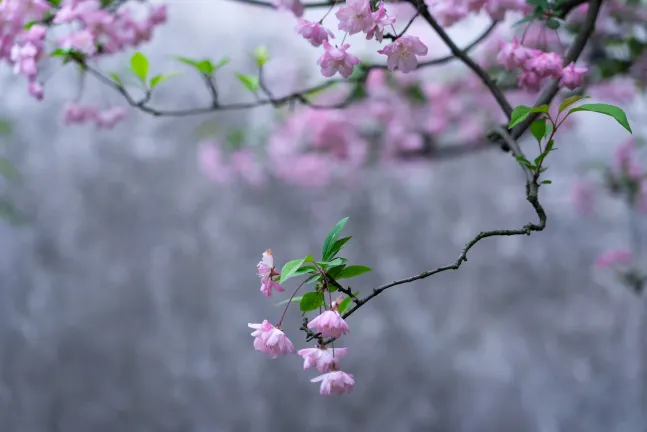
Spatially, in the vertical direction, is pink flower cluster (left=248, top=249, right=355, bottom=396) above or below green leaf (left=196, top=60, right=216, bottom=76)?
below

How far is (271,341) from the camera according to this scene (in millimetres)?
650

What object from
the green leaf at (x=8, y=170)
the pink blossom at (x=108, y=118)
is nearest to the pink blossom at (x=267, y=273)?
the pink blossom at (x=108, y=118)

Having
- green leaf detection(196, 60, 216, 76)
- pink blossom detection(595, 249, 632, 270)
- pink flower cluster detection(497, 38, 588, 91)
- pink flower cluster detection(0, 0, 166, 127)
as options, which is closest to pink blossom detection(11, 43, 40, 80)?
pink flower cluster detection(0, 0, 166, 127)

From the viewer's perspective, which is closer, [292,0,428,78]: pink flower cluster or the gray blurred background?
[292,0,428,78]: pink flower cluster

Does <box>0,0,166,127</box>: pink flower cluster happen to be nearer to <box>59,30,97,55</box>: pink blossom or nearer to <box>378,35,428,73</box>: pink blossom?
<box>59,30,97,55</box>: pink blossom

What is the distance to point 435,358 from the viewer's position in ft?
9.12

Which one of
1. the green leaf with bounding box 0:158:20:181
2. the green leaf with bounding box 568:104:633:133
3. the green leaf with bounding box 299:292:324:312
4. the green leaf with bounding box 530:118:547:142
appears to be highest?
the green leaf with bounding box 0:158:20:181

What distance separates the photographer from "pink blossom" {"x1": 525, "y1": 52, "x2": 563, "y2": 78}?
2.52 feet

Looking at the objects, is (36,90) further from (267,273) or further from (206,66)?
(267,273)

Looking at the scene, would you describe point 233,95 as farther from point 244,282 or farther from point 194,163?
point 244,282

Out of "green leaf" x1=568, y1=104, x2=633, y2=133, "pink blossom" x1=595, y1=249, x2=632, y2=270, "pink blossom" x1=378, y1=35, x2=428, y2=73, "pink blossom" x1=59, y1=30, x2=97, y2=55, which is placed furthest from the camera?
"pink blossom" x1=595, y1=249, x2=632, y2=270

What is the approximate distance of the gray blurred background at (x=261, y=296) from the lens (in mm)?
2666

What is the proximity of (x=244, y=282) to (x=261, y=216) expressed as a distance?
0.91 feet

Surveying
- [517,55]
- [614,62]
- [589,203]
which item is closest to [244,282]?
[589,203]
